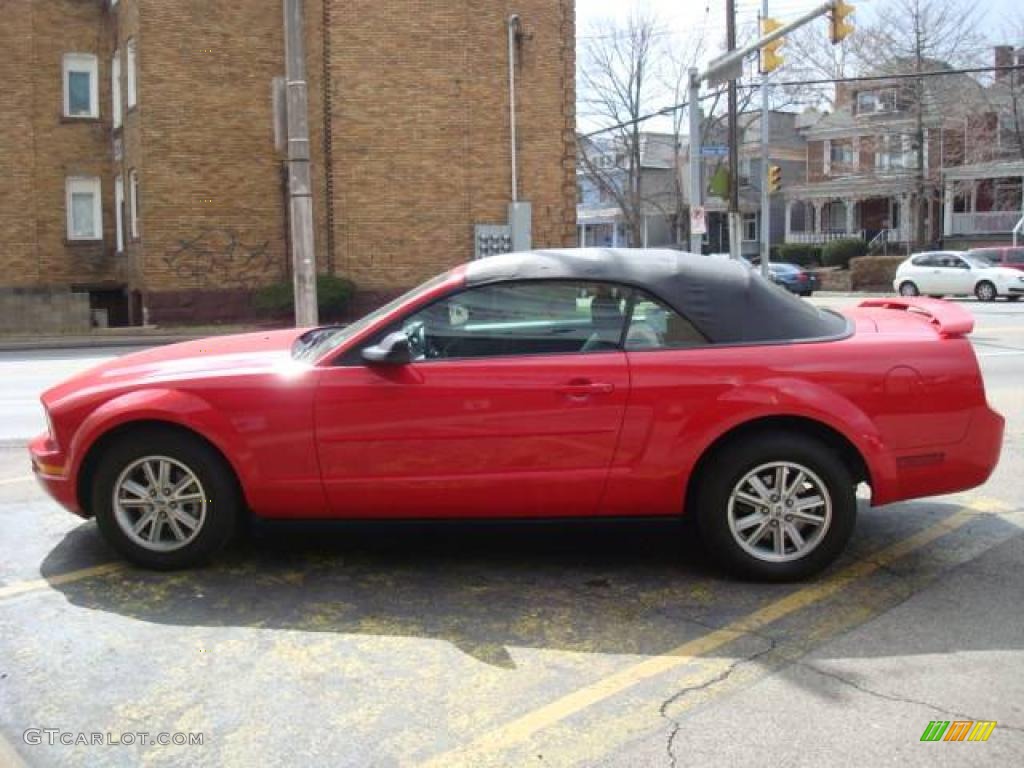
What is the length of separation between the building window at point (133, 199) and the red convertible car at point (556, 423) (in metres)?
20.6

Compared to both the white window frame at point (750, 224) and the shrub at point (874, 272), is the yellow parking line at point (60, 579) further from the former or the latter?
the white window frame at point (750, 224)

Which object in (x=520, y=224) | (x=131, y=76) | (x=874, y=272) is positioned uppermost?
(x=131, y=76)

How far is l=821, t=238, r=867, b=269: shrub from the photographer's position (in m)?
45.2

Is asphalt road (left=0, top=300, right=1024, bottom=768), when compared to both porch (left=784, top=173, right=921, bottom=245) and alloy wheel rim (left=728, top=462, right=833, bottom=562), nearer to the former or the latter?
alloy wheel rim (left=728, top=462, right=833, bottom=562)

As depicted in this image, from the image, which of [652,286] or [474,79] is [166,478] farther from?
[474,79]

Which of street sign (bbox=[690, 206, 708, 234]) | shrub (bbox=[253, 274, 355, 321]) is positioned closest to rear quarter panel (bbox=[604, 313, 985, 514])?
street sign (bbox=[690, 206, 708, 234])

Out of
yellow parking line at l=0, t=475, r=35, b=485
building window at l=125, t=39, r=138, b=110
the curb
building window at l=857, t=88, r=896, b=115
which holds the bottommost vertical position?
yellow parking line at l=0, t=475, r=35, b=485

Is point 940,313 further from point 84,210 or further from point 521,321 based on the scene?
point 84,210

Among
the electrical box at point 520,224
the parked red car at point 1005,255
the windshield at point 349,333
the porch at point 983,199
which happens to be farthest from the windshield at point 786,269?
the windshield at point 349,333

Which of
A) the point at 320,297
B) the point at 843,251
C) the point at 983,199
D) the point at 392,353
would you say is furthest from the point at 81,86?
the point at 983,199

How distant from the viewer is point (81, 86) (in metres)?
25.8

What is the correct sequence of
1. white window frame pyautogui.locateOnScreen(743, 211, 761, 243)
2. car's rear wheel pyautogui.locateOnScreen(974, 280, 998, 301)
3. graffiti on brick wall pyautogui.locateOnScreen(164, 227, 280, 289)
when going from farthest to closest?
white window frame pyautogui.locateOnScreen(743, 211, 761, 243) < car's rear wheel pyautogui.locateOnScreen(974, 280, 998, 301) < graffiti on brick wall pyautogui.locateOnScreen(164, 227, 280, 289)

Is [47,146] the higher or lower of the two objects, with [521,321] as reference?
higher

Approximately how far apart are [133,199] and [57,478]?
823 inches
